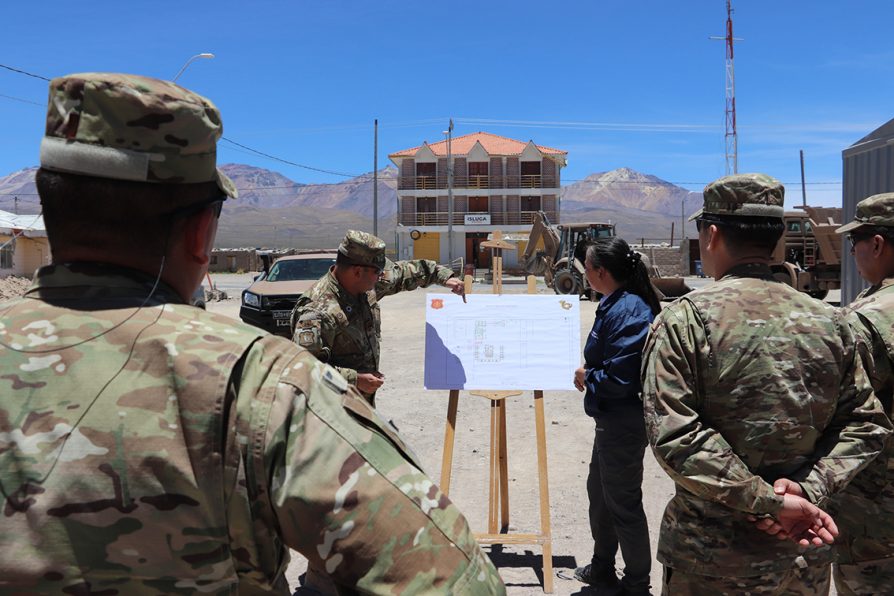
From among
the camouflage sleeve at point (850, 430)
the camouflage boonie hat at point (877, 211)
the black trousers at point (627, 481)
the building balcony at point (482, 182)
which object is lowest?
the black trousers at point (627, 481)

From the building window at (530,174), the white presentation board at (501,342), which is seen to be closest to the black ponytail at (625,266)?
the white presentation board at (501,342)

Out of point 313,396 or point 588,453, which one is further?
point 588,453

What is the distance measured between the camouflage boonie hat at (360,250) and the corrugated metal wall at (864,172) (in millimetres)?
7226

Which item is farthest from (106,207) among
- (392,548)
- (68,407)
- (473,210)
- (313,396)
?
(473,210)

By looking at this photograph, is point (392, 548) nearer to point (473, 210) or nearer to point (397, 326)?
point (397, 326)

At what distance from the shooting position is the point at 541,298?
4906 mm

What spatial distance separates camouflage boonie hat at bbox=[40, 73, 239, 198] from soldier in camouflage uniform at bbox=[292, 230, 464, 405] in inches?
110

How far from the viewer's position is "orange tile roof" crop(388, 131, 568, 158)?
55.4m

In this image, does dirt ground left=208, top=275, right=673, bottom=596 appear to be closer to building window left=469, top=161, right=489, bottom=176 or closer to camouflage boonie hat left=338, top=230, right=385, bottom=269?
camouflage boonie hat left=338, top=230, right=385, bottom=269

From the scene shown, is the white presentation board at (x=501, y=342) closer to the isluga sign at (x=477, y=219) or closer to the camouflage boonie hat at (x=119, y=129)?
the camouflage boonie hat at (x=119, y=129)

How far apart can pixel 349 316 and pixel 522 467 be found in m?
2.80

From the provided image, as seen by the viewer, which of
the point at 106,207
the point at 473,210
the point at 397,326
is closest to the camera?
the point at 106,207

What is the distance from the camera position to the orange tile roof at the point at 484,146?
55438mm

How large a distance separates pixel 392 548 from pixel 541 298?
399cm
